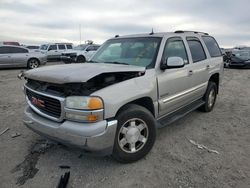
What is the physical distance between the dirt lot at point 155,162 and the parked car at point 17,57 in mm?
11118

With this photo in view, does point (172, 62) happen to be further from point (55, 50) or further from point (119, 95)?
point (55, 50)

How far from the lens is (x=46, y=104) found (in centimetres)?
305

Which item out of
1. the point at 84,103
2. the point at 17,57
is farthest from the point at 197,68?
the point at 17,57

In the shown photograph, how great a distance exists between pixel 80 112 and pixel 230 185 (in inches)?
79.2

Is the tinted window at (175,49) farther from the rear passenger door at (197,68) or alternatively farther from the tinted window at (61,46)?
the tinted window at (61,46)

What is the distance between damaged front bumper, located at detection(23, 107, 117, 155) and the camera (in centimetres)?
263

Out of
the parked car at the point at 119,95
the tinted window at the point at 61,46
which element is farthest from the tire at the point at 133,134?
the tinted window at the point at 61,46

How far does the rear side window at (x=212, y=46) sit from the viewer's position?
5.54 metres

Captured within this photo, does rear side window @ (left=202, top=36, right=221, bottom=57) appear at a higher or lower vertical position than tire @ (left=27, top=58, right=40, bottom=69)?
higher

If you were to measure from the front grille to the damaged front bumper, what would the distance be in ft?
0.48

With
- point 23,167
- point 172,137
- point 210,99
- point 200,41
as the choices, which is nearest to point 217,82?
point 210,99

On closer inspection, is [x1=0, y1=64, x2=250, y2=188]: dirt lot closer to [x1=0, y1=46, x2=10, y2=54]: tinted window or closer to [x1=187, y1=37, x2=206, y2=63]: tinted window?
[x1=187, y1=37, x2=206, y2=63]: tinted window

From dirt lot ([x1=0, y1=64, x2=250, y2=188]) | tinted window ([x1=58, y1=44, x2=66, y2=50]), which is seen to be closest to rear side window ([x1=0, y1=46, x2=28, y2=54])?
tinted window ([x1=58, y1=44, x2=66, y2=50])

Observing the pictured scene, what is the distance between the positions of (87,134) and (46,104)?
2.70ft
